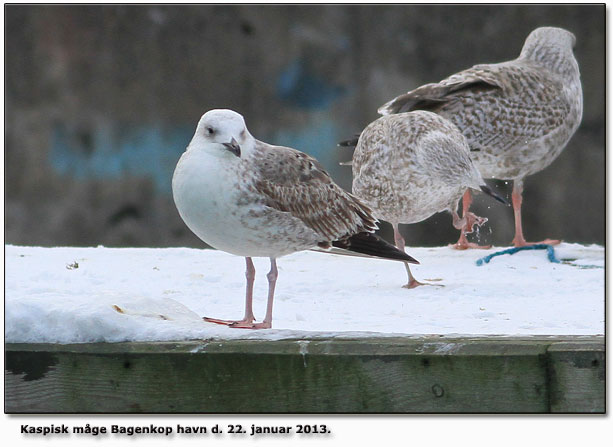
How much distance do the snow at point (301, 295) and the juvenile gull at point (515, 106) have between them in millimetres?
574

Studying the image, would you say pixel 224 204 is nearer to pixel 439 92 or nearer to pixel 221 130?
pixel 221 130

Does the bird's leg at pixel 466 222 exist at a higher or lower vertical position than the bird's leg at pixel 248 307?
higher

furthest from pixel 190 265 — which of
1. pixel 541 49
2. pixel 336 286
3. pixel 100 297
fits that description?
pixel 541 49

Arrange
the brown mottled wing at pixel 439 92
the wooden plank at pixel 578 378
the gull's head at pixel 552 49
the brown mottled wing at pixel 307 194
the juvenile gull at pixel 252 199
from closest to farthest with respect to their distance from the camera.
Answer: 1. the wooden plank at pixel 578 378
2. the juvenile gull at pixel 252 199
3. the brown mottled wing at pixel 307 194
4. the brown mottled wing at pixel 439 92
5. the gull's head at pixel 552 49

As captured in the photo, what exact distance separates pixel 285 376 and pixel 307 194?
2.79ft

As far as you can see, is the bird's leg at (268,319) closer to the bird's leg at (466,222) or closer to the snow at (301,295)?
the snow at (301,295)

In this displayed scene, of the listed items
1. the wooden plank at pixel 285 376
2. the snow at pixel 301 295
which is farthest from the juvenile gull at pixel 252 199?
the wooden plank at pixel 285 376

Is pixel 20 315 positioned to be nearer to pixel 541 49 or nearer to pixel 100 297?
pixel 100 297

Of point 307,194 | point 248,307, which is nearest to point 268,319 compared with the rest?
point 248,307

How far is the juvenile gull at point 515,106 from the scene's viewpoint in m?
5.92

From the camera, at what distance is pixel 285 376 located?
321 cm

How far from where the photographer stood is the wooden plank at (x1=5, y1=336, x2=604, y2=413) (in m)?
3.15

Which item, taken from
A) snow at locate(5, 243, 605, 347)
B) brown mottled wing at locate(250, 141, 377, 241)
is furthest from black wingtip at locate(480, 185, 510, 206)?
brown mottled wing at locate(250, 141, 377, 241)

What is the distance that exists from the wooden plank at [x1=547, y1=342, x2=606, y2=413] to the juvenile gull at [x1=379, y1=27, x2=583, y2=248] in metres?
2.91
